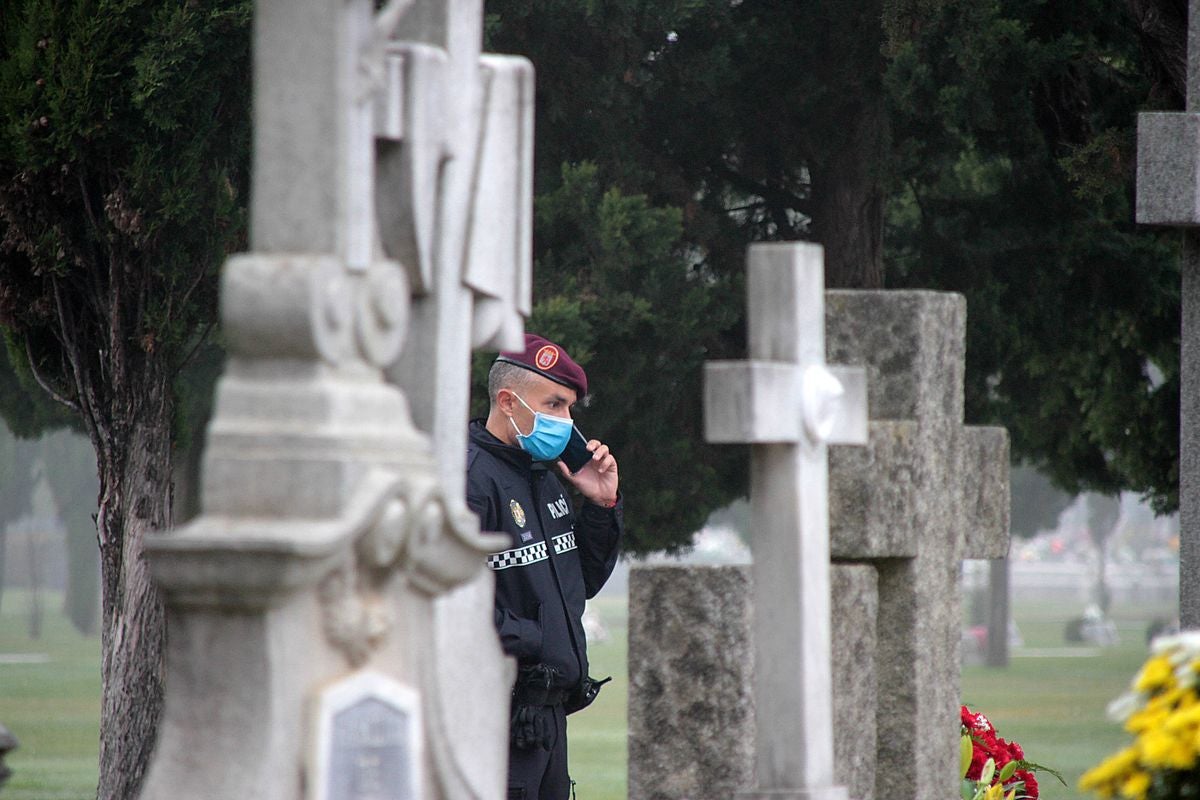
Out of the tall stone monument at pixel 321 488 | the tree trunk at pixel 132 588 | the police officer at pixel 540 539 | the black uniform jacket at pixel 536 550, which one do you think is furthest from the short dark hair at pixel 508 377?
the tree trunk at pixel 132 588

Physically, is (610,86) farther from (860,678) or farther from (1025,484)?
(1025,484)

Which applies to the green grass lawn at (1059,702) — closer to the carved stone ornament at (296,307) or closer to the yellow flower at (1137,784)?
the yellow flower at (1137,784)

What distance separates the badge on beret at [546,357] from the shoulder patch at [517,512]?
37 cm

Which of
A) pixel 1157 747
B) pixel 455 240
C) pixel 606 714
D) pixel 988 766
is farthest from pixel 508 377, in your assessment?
pixel 606 714

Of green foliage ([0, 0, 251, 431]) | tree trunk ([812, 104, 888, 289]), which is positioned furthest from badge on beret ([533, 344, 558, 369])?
tree trunk ([812, 104, 888, 289])

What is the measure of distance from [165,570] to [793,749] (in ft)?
5.18

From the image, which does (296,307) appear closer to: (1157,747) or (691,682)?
(1157,747)

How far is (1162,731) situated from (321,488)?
144 centimetres

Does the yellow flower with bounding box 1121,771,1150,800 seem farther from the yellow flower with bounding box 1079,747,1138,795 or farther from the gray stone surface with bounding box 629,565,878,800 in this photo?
the gray stone surface with bounding box 629,565,878,800

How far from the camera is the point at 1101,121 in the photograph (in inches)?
357

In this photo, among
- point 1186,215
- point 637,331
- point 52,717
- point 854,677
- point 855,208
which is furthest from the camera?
point 52,717

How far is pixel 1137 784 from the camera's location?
3193 millimetres

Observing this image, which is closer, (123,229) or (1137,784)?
(1137,784)

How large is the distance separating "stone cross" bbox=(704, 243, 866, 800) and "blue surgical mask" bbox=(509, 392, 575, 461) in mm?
994
